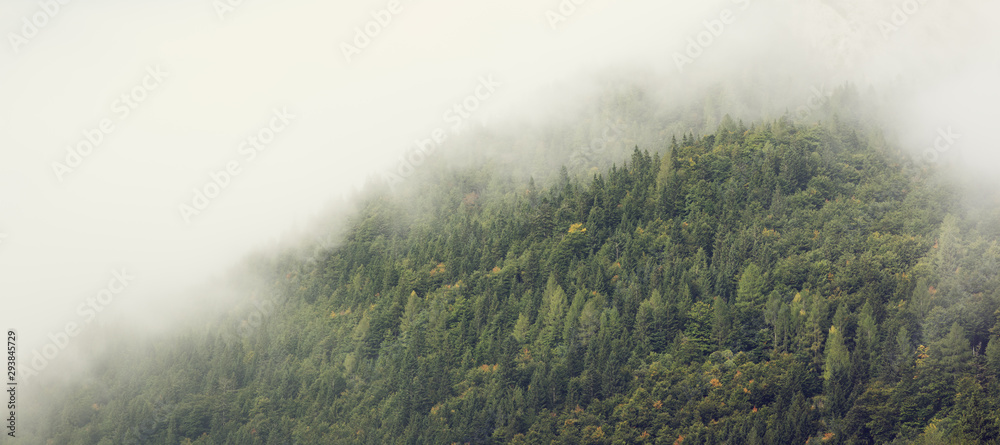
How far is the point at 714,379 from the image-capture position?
135 metres

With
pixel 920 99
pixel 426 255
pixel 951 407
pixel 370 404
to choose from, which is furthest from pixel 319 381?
pixel 920 99

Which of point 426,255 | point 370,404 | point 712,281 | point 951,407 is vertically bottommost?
point 951,407

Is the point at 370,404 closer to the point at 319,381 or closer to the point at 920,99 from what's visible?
the point at 319,381

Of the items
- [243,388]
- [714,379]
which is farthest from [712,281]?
[243,388]

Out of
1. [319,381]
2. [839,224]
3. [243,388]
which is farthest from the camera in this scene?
[243,388]

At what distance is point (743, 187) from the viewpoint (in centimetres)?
15988

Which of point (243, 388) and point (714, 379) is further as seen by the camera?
point (243, 388)

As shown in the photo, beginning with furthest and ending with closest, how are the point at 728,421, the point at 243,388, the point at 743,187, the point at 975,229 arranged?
the point at 243,388
the point at 743,187
the point at 975,229
the point at 728,421

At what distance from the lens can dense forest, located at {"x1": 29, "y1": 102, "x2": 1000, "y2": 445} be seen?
416 ft

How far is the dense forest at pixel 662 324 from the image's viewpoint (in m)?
127

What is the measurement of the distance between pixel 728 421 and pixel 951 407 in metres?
26.6

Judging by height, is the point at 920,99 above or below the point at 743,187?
below

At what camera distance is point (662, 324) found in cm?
14462

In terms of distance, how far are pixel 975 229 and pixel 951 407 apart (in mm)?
30090
